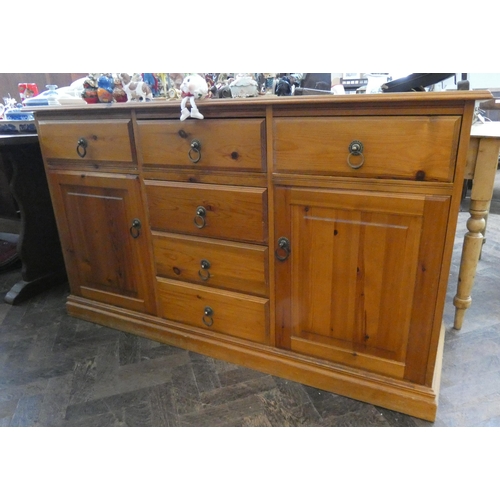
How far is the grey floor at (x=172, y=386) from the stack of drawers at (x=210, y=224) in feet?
0.63

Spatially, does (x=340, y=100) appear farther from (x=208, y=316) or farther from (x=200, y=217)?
(x=208, y=316)

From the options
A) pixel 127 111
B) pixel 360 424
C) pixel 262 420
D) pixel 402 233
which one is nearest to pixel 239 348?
pixel 262 420

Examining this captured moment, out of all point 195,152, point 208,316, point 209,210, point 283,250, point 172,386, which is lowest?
point 172,386

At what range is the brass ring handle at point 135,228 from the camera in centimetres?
141


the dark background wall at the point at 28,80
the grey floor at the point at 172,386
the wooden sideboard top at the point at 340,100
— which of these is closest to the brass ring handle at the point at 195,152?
the wooden sideboard top at the point at 340,100

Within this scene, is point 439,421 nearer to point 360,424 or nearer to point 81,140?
point 360,424

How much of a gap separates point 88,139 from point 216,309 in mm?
788

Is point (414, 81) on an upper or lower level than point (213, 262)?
upper

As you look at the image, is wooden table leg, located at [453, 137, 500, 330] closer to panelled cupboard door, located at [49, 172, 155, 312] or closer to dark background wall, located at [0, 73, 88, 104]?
panelled cupboard door, located at [49, 172, 155, 312]

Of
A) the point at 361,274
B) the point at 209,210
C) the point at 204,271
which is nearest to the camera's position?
the point at 361,274

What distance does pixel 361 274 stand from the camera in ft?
3.59

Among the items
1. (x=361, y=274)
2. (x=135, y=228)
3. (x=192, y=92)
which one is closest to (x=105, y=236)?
(x=135, y=228)
